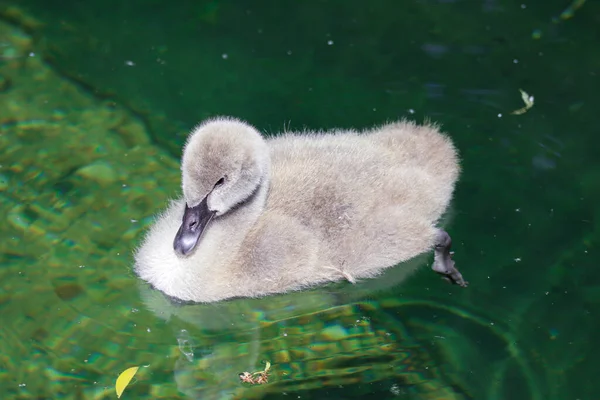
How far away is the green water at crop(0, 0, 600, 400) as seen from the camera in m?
4.10

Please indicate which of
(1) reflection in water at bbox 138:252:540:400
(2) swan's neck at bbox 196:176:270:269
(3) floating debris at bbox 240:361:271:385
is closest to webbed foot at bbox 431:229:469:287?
(1) reflection in water at bbox 138:252:540:400

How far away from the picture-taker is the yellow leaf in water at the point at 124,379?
394 centimetres

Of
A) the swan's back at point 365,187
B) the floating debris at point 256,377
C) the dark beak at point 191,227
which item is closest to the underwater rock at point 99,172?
the swan's back at point 365,187

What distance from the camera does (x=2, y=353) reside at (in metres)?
4.07

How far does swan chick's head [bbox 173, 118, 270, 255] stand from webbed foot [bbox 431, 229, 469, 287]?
90 cm

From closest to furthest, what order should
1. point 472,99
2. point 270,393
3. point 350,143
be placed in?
point 270,393, point 350,143, point 472,99

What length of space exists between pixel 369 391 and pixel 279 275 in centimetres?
67

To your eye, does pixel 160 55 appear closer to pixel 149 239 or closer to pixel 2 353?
pixel 149 239

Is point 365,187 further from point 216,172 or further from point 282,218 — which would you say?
point 216,172

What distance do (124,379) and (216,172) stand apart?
95cm

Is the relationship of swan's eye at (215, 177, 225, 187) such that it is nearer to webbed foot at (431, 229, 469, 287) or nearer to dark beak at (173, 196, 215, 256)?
dark beak at (173, 196, 215, 256)

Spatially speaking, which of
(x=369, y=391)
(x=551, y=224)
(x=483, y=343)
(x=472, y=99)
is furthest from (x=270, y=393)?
(x=472, y=99)

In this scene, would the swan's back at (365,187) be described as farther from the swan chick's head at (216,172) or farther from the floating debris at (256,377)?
the floating debris at (256,377)

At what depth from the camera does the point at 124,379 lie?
3.99 meters
